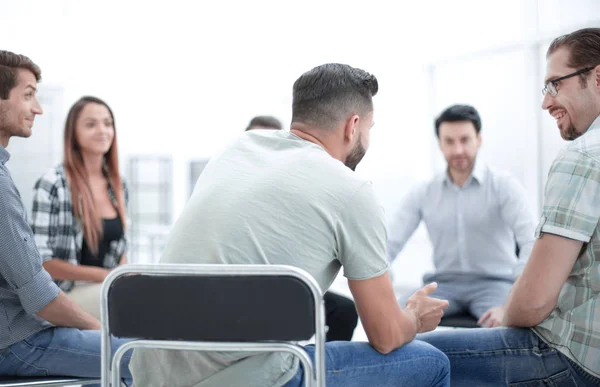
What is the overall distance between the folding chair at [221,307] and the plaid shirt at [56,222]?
135 centimetres

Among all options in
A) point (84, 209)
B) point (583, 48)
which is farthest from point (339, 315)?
point (583, 48)

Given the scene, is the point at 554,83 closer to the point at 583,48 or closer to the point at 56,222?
the point at 583,48

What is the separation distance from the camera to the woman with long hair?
8.10 ft

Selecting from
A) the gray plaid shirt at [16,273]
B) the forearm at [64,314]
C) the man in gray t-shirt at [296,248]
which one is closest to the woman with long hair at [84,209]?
the forearm at [64,314]

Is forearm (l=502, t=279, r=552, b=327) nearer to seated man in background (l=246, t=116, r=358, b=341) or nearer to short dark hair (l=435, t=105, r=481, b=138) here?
seated man in background (l=246, t=116, r=358, b=341)

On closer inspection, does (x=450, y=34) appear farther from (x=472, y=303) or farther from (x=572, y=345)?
(x=572, y=345)

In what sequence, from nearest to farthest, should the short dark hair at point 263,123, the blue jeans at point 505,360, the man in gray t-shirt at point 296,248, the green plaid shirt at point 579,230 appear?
the man in gray t-shirt at point 296,248 < the green plaid shirt at point 579,230 < the blue jeans at point 505,360 < the short dark hair at point 263,123

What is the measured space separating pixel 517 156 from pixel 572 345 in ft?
11.7

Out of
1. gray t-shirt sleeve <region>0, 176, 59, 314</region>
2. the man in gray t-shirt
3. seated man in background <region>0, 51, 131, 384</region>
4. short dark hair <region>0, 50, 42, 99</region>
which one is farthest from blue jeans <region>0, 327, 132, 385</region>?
short dark hair <region>0, 50, 42, 99</region>

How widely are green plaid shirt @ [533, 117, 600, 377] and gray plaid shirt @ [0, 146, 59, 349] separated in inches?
49.4

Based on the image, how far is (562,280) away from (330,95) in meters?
0.69

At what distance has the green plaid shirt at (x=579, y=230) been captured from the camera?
1.41 m

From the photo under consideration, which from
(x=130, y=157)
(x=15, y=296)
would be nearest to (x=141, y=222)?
(x=130, y=157)

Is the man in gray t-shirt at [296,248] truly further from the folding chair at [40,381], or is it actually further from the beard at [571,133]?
the beard at [571,133]
